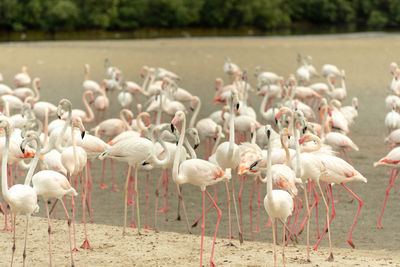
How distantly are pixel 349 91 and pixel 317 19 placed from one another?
34.4 meters

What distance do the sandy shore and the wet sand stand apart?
0.21 m

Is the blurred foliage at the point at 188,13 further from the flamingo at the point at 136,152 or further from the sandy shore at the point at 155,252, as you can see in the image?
the sandy shore at the point at 155,252

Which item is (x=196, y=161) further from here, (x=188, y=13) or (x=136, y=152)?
(x=188, y=13)

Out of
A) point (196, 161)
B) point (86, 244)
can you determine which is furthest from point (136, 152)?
point (86, 244)

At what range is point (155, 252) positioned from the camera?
5.78 meters

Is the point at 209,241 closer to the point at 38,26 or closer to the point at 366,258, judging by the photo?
the point at 366,258

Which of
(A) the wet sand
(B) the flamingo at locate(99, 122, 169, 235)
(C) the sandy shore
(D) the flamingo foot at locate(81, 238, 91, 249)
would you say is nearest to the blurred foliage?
(A) the wet sand

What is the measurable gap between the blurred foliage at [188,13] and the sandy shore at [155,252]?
35030mm

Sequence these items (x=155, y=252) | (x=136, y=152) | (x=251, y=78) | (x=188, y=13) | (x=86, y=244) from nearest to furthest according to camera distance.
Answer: (x=155, y=252) → (x=86, y=244) → (x=136, y=152) → (x=251, y=78) → (x=188, y=13)

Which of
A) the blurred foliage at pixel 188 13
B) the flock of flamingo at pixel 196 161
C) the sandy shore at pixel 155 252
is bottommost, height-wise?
the sandy shore at pixel 155 252

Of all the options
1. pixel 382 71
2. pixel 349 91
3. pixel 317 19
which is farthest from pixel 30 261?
pixel 317 19

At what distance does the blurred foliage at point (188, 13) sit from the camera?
40438mm

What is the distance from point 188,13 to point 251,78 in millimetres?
27470

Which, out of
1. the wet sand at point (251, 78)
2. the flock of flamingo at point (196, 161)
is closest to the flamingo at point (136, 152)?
the flock of flamingo at point (196, 161)
